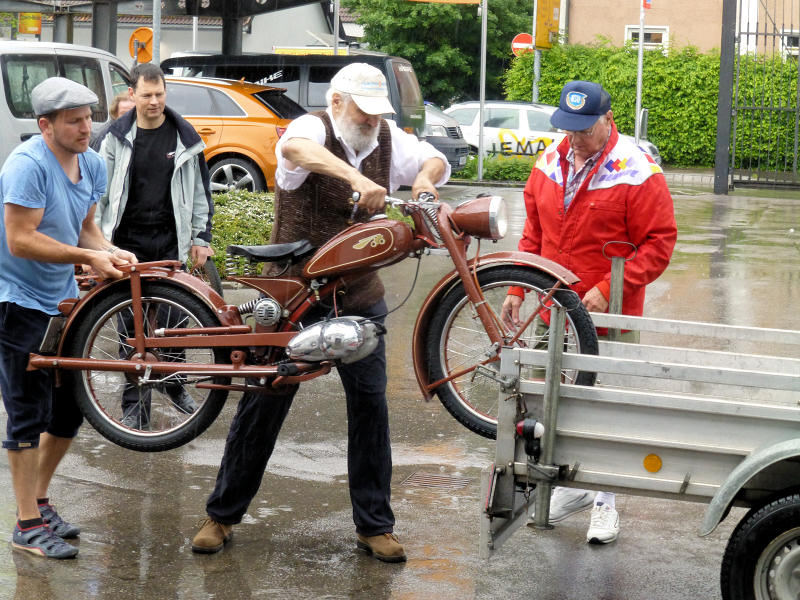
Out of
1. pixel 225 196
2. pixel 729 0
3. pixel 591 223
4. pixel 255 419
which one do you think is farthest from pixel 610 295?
pixel 729 0

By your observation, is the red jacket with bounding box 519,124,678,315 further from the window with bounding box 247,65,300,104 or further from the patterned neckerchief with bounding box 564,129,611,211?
the window with bounding box 247,65,300,104

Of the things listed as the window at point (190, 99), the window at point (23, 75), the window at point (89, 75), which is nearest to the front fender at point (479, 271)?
the window at point (23, 75)

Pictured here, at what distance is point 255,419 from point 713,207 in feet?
49.8

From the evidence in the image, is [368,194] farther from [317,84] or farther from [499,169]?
[499,169]

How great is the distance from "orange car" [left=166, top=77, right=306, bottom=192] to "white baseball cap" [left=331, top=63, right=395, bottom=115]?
388 inches

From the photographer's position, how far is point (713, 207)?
18938 millimetres

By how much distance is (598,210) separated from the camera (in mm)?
5066

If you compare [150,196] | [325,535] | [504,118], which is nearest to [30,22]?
[504,118]

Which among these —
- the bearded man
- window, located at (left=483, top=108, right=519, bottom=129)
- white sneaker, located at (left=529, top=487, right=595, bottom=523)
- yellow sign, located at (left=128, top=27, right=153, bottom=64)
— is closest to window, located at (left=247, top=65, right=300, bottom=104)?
yellow sign, located at (left=128, top=27, right=153, bottom=64)

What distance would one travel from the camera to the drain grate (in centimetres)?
571

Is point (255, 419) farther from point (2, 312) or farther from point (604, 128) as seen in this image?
point (604, 128)

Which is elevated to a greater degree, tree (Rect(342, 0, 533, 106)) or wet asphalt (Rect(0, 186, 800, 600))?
tree (Rect(342, 0, 533, 106))

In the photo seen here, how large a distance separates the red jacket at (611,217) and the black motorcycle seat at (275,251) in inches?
43.4

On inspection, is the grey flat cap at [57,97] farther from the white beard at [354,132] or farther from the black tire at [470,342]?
the black tire at [470,342]
